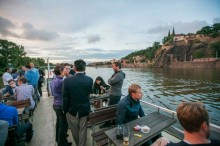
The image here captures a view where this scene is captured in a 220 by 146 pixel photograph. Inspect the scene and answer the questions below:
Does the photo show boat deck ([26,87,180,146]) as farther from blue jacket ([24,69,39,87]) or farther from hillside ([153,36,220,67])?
hillside ([153,36,220,67])

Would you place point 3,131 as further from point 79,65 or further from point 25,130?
point 79,65

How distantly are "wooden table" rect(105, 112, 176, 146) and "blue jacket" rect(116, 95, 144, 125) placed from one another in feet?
0.59

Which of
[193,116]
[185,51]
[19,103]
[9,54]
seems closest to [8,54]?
[9,54]

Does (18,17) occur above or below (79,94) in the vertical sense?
above

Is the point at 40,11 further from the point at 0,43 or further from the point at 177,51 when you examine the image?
the point at 177,51

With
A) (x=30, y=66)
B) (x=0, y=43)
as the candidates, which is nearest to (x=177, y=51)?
(x=0, y=43)

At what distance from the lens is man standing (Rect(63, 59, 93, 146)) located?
116 inches

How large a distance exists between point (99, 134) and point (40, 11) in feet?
40.9

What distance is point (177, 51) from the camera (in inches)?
3821

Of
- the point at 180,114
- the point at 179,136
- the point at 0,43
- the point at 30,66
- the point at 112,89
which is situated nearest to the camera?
the point at 180,114

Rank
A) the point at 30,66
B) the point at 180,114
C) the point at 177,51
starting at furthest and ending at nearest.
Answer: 1. the point at 177,51
2. the point at 30,66
3. the point at 180,114

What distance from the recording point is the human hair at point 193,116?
1.49m

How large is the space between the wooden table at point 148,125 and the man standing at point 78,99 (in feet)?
2.49

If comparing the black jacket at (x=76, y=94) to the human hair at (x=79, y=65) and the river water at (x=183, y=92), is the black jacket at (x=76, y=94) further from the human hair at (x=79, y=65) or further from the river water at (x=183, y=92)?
the river water at (x=183, y=92)
